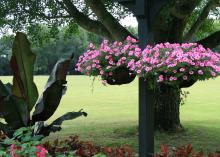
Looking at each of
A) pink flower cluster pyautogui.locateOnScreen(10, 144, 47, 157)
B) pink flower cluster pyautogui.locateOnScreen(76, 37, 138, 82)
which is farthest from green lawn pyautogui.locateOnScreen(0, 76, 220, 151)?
pink flower cluster pyautogui.locateOnScreen(10, 144, 47, 157)

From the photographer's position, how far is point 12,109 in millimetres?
6574

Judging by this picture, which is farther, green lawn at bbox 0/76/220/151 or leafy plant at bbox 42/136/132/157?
green lawn at bbox 0/76/220/151

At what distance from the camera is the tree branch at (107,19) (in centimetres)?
1067

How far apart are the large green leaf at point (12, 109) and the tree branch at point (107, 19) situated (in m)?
4.37

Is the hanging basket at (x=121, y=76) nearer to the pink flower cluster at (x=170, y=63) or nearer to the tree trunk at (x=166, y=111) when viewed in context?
the pink flower cluster at (x=170, y=63)

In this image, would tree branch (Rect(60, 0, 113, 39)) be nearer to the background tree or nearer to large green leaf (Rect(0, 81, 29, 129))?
the background tree

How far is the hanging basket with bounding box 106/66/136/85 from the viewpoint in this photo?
19.2 ft

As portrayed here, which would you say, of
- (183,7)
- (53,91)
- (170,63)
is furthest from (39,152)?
(183,7)

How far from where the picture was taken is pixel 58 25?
42.3 ft

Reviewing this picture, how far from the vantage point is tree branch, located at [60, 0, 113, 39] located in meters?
11.6

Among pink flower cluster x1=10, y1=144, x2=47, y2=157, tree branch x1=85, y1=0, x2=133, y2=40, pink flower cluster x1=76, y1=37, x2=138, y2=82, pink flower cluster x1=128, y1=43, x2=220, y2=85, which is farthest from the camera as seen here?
tree branch x1=85, y1=0, x2=133, y2=40

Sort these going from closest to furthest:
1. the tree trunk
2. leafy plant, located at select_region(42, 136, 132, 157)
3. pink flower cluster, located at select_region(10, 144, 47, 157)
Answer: pink flower cluster, located at select_region(10, 144, 47, 157), leafy plant, located at select_region(42, 136, 132, 157), the tree trunk

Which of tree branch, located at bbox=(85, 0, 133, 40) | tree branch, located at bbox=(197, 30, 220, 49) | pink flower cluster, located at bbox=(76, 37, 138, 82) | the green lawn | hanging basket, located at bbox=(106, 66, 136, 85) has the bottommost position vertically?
the green lawn

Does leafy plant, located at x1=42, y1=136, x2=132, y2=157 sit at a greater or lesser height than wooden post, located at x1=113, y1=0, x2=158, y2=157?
lesser
